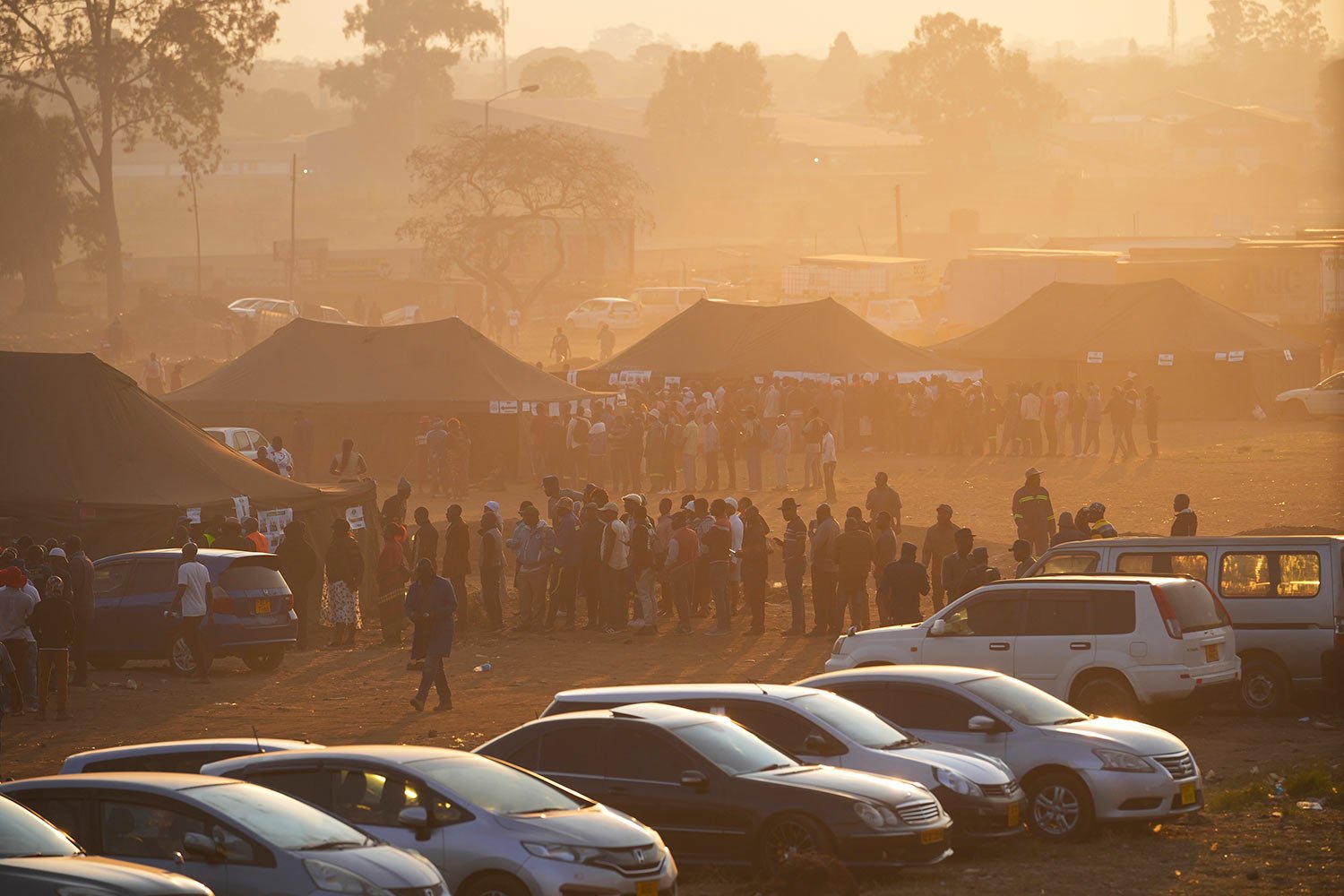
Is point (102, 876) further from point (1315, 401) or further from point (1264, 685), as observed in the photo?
point (1315, 401)

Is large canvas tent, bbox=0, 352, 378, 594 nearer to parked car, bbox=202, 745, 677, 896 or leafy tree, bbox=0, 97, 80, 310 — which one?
parked car, bbox=202, 745, 677, 896

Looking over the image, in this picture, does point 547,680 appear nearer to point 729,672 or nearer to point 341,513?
point 729,672

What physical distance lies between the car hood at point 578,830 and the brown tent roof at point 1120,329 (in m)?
38.1

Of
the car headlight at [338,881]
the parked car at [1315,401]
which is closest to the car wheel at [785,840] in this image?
the car headlight at [338,881]

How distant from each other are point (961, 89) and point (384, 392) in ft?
312

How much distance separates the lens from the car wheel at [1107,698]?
49.5ft

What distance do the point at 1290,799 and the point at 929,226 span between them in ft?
378

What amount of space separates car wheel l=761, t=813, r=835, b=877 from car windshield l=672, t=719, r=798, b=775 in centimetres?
40

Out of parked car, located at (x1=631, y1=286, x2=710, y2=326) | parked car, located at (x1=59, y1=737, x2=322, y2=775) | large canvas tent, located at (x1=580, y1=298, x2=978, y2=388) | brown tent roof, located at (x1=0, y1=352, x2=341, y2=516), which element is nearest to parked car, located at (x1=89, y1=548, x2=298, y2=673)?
brown tent roof, located at (x1=0, y1=352, x2=341, y2=516)

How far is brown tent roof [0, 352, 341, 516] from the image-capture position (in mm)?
22438

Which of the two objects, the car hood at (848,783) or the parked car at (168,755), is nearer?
the parked car at (168,755)

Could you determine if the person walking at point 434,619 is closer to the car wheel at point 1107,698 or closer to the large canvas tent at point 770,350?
the car wheel at point 1107,698

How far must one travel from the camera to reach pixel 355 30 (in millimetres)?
124250

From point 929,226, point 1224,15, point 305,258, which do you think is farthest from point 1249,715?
point 1224,15
